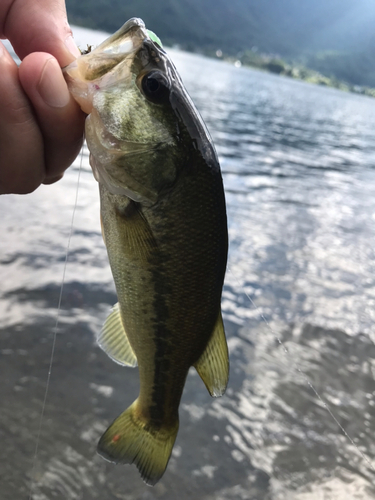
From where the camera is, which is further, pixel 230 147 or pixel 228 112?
pixel 228 112

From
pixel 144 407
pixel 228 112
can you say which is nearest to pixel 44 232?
pixel 144 407

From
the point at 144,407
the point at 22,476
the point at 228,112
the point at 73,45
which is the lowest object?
the point at 22,476

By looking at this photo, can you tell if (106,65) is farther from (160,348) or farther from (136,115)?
(160,348)

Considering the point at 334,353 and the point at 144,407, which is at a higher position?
the point at 144,407

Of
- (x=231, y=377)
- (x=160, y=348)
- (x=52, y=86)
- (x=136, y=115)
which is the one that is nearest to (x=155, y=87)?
(x=136, y=115)

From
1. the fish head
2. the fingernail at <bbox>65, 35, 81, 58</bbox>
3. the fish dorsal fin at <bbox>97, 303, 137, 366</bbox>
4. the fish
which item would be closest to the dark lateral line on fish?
the fish

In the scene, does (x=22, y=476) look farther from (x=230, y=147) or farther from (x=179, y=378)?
(x=230, y=147)

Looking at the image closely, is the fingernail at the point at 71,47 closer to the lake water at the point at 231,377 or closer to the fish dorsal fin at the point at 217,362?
the fish dorsal fin at the point at 217,362
